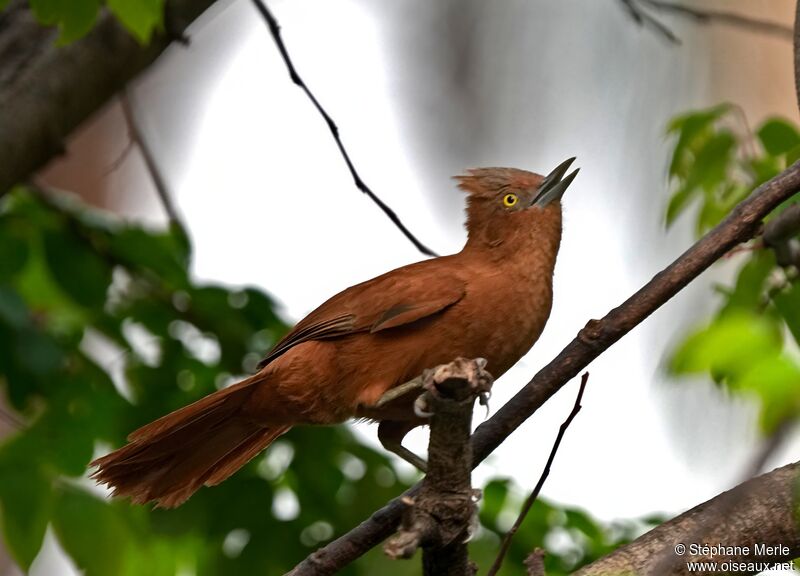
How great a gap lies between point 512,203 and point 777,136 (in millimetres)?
937

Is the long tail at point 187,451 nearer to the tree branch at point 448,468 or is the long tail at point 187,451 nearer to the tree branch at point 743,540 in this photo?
the tree branch at point 448,468

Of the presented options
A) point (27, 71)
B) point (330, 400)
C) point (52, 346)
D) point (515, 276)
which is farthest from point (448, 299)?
point (27, 71)

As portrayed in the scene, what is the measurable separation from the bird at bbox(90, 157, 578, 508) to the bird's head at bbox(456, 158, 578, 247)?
0.09 metres

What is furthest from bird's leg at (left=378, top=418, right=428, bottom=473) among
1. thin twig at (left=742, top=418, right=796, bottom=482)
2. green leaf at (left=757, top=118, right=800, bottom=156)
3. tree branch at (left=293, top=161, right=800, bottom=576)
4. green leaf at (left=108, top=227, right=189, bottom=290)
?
thin twig at (left=742, top=418, right=796, bottom=482)

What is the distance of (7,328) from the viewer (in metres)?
4.19

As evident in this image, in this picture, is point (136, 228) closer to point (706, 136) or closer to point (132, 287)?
point (132, 287)

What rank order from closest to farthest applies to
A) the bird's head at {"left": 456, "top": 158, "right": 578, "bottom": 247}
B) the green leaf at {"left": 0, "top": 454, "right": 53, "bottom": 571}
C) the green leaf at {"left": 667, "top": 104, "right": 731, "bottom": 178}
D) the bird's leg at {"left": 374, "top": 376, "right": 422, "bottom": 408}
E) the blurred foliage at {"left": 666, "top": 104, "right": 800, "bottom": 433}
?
the blurred foliage at {"left": 666, "top": 104, "right": 800, "bottom": 433} < the bird's leg at {"left": 374, "top": 376, "right": 422, "bottom": 408} < the green leaf at {"left": 0, "top": 454, "right": 53, "bottom": 571} < the green leaf at {"left": 667, "top": 104, "right": 731, "bottom": 178} < the bird's head at {"left": 456, "top": 158, "right": 578, "bottom": 247}

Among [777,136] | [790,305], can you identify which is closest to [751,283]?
[790,305]

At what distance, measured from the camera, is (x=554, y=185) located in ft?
13.4

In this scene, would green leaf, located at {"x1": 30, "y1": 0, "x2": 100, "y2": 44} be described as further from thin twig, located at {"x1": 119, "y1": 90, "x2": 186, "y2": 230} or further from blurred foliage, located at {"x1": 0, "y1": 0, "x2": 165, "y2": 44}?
thin twig, located at {"x1": 119, "y1": 90, "x2": 186, "y2": 230}

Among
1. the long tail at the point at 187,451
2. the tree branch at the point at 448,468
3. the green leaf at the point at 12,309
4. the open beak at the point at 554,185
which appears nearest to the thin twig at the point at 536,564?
the tree branch at the point at 448,468

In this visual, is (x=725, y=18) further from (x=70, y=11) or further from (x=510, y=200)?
(x=70, y=11)

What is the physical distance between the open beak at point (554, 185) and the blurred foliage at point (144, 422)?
1.02 meters

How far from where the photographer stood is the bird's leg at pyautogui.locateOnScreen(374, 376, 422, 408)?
3467 mm
